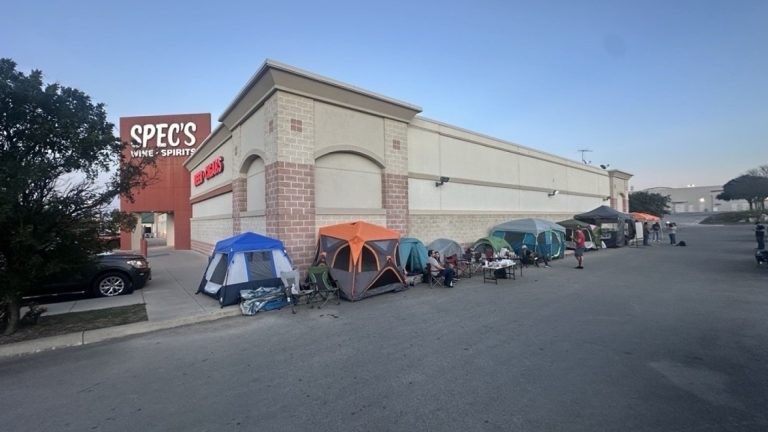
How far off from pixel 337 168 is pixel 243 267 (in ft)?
15.6

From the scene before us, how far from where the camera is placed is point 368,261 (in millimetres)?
9336

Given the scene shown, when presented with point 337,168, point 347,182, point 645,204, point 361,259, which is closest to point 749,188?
point 645,204

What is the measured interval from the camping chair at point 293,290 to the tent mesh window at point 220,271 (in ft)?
4.81

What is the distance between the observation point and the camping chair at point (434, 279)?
36.0ft

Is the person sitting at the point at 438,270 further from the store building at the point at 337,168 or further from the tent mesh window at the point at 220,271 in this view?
the tent mesh window at the point at 220,271

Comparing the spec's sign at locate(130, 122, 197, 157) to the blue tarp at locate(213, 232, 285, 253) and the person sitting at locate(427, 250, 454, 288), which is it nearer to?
the blue tarp at locate(213, 232, 285, 253)

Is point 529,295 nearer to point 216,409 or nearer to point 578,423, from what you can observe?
point 578,423

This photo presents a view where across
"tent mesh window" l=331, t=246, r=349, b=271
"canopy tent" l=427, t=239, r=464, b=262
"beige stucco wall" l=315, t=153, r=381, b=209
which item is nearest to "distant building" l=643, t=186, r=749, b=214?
"canopy tent" l=427, t=239, r=464, b=262

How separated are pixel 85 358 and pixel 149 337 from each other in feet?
3.43

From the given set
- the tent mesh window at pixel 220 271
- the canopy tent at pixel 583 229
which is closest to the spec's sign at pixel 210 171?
the tent mesh window at pixel 220 271

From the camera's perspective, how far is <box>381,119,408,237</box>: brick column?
43.0ft

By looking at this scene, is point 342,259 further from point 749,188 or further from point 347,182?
point 749,188

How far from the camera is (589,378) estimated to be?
4266 millimetres

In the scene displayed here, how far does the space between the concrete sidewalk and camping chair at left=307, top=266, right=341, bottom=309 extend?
72.0 inches
